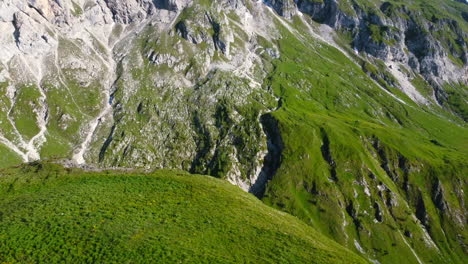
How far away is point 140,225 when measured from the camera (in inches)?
1388

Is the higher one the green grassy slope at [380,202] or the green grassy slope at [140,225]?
the green grassy slope at [140,225]

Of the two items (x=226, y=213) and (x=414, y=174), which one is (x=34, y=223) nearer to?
(x=226, y=213)

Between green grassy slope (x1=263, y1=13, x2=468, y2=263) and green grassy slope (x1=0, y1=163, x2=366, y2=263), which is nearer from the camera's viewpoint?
green grassy slope (x1=0, y1=163, x2=366, y2=263)

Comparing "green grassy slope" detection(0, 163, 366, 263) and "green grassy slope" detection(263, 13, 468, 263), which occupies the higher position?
"green grassy slope" detection(0, 163, 366, 263)

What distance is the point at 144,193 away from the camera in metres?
42.5

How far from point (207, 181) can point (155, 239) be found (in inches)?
692

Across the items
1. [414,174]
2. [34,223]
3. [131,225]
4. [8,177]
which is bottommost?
[414,174]

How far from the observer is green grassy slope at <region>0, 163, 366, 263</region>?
31.4 meters

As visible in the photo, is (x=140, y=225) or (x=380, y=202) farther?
(x=380, y=202)

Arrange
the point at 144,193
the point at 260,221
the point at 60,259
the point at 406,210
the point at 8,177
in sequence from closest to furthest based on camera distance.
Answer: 1. the point at 60,259
2. the point at 260,221
3. the point at 144,193
4. the point at 8,177
5. the point at 406,210

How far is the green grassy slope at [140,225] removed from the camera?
31359mm

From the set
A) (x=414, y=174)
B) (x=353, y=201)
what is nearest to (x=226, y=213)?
(x=353, y=201)

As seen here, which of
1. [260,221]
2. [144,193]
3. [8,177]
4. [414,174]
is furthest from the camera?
[414,174]

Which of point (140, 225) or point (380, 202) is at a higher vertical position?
point (140, 225)
